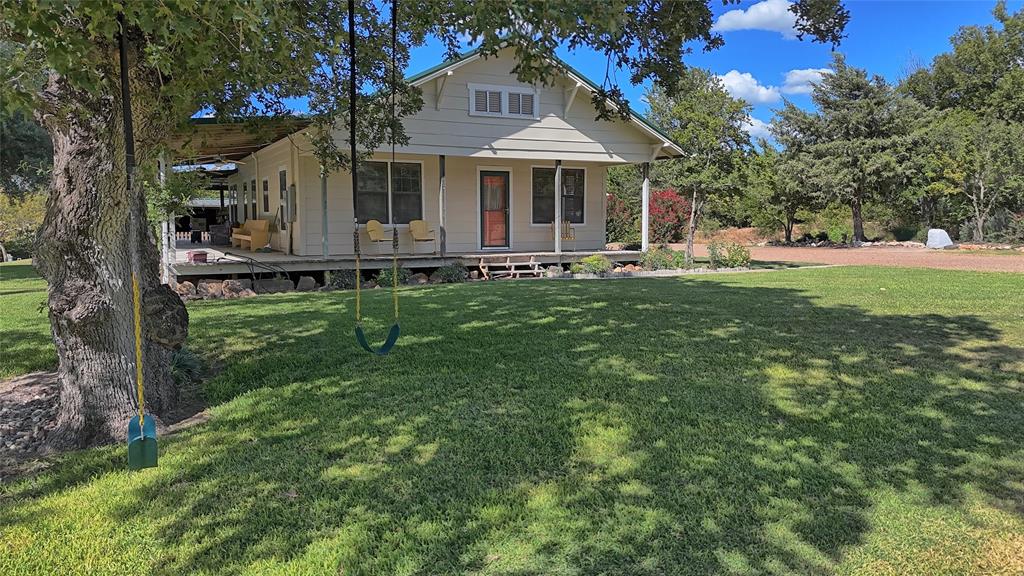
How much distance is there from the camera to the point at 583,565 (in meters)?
2.50

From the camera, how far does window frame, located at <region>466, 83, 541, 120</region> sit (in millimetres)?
14016

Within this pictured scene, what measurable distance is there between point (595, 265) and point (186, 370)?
9.88 meters

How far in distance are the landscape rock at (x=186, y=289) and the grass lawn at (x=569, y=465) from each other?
14.7 ft

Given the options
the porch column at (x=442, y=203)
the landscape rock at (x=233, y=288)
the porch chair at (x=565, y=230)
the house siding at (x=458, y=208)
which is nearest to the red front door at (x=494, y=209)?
the house siding at (x=458, y=208)

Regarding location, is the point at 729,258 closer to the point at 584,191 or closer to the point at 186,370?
the point at 584,191

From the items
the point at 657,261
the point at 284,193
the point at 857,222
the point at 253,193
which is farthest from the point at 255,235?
the point at 857,222

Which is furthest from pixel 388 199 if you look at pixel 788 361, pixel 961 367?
pixel 961 367

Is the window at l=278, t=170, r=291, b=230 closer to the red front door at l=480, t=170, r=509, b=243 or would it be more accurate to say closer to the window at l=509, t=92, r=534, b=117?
the red front door at l=480, t=170, r=509, b=243

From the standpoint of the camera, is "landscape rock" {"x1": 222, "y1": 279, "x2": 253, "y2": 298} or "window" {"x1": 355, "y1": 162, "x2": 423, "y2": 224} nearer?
"landscape rock" {"x1": 222, "y1": 279, "x2": 253, "y2": 298}

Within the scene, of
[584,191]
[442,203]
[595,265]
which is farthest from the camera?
[584,191]

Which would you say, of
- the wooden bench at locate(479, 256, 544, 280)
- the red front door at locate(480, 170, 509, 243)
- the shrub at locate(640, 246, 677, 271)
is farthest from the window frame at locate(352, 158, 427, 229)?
the shrub at locate(640, 246, 677, 271)

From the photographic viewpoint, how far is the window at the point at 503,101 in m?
14.1

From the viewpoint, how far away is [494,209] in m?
15.4

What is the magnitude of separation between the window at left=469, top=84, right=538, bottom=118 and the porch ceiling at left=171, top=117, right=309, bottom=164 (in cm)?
438
